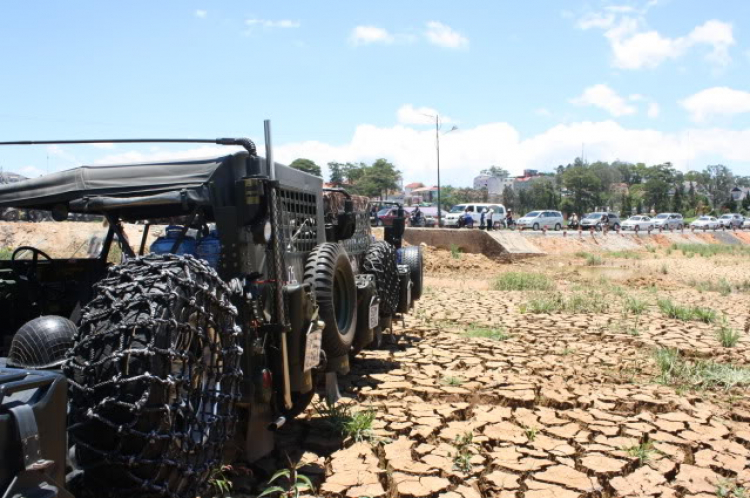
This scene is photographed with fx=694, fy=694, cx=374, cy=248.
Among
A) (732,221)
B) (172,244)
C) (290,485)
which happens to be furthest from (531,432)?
(732,221)

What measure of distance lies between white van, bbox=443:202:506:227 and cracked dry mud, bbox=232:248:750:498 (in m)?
29.4

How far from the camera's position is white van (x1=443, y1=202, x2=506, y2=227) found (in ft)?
127

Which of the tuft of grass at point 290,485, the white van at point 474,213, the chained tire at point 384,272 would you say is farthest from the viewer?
the white van at point 474,213

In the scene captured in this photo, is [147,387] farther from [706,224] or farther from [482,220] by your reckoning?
[706,224]

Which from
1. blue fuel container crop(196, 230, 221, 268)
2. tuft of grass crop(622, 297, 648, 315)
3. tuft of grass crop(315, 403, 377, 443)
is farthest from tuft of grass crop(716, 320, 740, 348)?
blue fuel container crop(196, 230, 221, 268)

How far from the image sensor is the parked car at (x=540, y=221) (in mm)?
40531

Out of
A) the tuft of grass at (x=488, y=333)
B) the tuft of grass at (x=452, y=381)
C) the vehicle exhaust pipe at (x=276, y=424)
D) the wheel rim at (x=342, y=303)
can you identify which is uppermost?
the wheel rim at (x=342, y=303)

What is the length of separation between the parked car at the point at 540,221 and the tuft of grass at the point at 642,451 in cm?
3616

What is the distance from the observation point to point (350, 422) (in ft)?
16.5

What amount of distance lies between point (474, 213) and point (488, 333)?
102 ft

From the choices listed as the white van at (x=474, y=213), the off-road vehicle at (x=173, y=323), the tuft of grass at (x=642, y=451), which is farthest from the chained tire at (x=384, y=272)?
the white van at (x=474, y=213)

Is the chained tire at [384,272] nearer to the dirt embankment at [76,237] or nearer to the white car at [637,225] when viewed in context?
the dirt embankment at [76,237]

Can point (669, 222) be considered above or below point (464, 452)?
above

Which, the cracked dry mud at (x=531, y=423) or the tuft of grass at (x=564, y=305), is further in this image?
the tuft of grass at (x=564, y=305)
